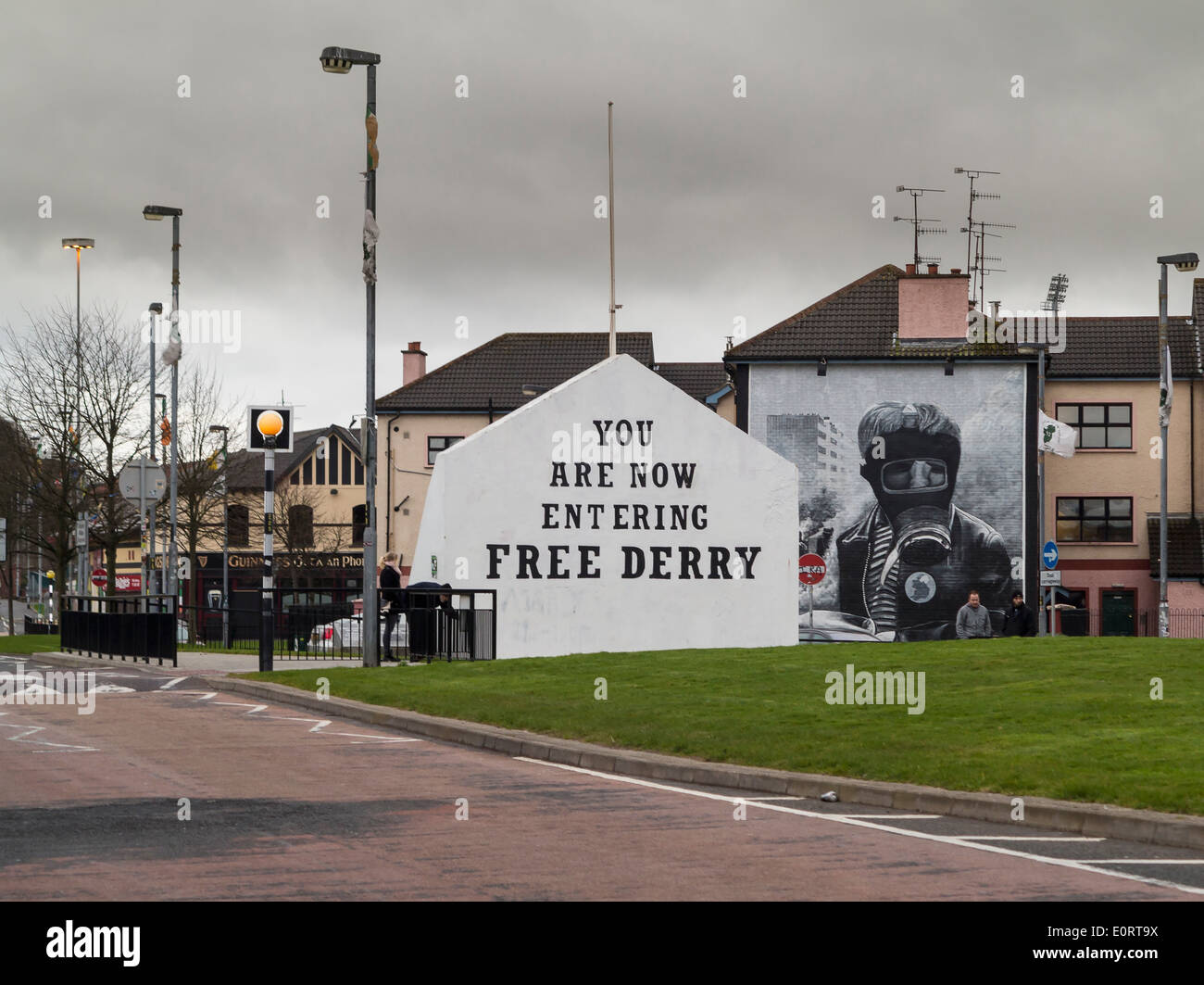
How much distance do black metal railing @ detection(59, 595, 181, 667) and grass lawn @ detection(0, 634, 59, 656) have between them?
97.5 inches

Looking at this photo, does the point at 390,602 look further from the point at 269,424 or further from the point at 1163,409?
the point at 1163,409

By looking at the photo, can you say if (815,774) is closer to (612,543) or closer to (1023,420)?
(612,543)

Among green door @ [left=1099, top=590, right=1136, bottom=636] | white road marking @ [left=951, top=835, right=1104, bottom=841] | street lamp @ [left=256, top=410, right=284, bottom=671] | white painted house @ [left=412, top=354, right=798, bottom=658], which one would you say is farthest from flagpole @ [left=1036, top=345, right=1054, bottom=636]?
white road marking @ [left=951, top=835, right=1104, bottom=841]

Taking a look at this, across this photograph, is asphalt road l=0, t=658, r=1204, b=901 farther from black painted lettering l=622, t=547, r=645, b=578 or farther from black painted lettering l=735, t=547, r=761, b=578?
black painted lettering l=735, t=547, r=761, b=578

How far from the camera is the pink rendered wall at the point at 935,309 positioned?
51.6m

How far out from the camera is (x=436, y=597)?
2586cm

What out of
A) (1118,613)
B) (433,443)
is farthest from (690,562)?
(433,443)

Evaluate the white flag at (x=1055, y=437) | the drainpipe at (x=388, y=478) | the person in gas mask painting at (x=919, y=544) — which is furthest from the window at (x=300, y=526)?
the white flag at (x=1055, y=437)

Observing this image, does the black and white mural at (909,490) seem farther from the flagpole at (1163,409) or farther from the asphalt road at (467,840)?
the asphalt road at (467,840)

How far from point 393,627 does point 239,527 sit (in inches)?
2297

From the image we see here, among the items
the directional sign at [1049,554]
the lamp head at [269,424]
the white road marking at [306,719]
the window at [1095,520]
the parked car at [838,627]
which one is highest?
the lamp head at [269,424]

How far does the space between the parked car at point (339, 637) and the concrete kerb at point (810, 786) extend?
9492 millimetres
